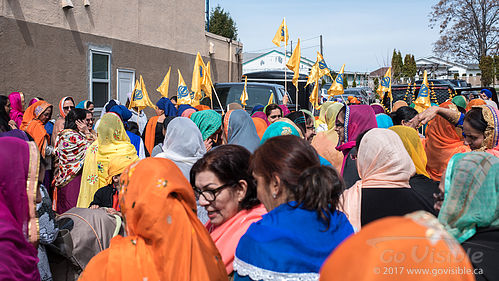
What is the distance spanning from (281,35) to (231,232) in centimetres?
877

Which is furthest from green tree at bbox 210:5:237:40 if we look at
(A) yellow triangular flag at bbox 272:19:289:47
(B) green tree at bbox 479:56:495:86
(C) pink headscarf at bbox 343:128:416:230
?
(C) pink headscarf at bbox 343:128:416:230

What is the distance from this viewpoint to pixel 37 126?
616 cm

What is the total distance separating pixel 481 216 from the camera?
209 cm

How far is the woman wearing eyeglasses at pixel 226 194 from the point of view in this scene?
2.31 metres

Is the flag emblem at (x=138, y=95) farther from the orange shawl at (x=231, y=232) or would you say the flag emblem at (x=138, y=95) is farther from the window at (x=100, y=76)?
the orange shawl at (x=231, y=232)

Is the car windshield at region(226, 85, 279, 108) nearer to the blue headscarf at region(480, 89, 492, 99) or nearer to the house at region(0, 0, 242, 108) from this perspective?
the house at region(0, 0, 242, 108)

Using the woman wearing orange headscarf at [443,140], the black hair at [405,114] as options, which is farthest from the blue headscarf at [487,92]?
the woman wearing orange headscarf at [443,140]

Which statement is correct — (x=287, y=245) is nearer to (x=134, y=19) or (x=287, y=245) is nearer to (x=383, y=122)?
(x=383, y=122)

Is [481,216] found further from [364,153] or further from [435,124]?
[435,124]

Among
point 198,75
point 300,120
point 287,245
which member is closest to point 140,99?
point 198,75

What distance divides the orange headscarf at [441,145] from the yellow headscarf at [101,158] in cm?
349

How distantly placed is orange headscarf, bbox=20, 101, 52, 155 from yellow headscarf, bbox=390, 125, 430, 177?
4607 mm

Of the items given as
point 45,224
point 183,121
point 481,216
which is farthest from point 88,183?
point 481,216

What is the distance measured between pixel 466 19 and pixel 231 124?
4080 centimetres
